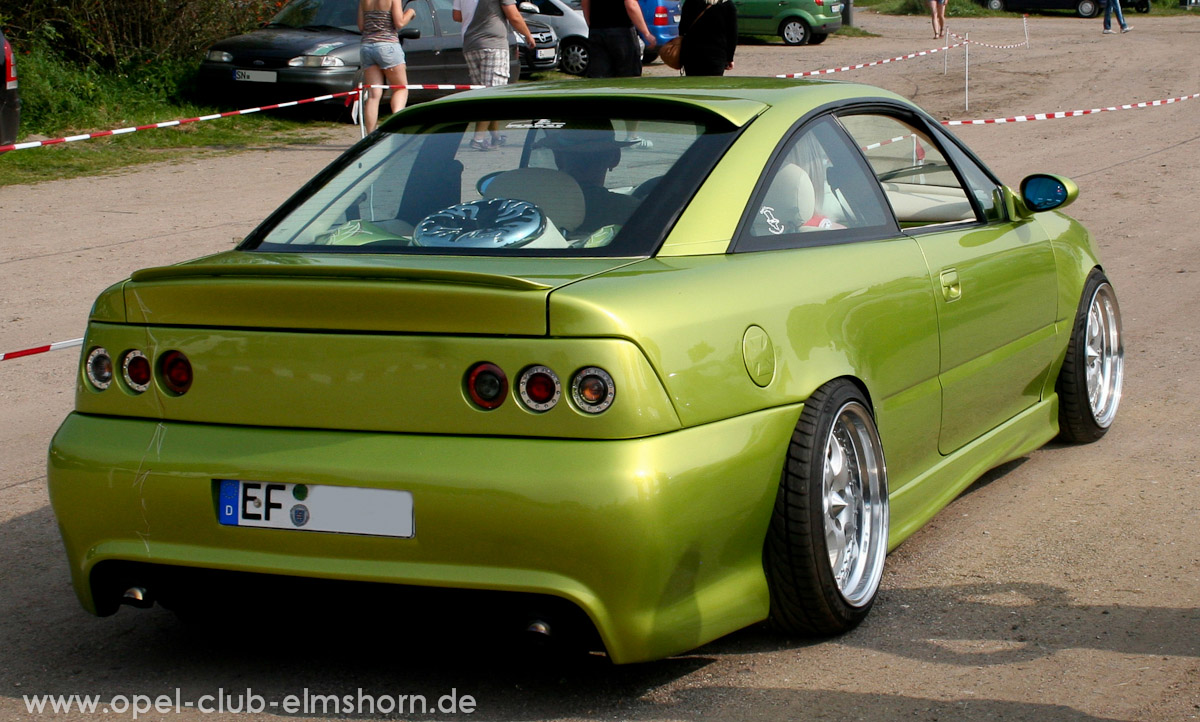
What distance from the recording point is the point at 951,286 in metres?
4.50

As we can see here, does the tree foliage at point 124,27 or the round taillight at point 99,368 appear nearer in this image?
the round taillight at point 99,368

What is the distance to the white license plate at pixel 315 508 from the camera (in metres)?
3.23

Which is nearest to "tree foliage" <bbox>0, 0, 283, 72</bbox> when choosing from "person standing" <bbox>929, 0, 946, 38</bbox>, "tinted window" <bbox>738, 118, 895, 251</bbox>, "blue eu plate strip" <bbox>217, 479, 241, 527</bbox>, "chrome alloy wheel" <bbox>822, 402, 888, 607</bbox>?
"tinted window" <bbox>738, 118, 895, 251</bbox>

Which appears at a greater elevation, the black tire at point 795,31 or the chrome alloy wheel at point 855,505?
the chrome alloy wheel at point 855,505

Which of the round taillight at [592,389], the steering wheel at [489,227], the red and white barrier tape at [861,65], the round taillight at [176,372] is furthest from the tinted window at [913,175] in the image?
the red and white barrier tape at [861,65]

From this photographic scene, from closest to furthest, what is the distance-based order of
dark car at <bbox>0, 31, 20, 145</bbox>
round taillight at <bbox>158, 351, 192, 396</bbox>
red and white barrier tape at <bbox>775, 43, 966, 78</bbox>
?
round taillight at <bbox>158, 351, 192, 396</bbox> → dark car at <bbox>0, 31, 20, 145</bbox> → red and white barrier tape at <bbox>775, 43, 966, 78</bbox>

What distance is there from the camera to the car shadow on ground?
11.2 feet

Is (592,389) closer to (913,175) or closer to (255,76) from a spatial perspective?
(913,175)

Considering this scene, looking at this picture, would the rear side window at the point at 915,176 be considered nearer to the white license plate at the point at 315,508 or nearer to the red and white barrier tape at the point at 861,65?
the white license plate at the point at 315,508

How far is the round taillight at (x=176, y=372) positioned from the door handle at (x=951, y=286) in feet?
7.42

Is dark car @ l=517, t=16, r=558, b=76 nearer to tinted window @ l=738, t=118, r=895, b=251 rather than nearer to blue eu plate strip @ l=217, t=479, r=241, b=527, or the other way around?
tinted window @ l=738, t=118, r=895, b=251

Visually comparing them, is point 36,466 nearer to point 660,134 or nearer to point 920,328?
point 660,134

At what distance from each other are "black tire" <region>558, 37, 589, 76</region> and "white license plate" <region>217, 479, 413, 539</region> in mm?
21319

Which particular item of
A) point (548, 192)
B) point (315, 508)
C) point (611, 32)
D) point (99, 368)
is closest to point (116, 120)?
point (611, 32)
